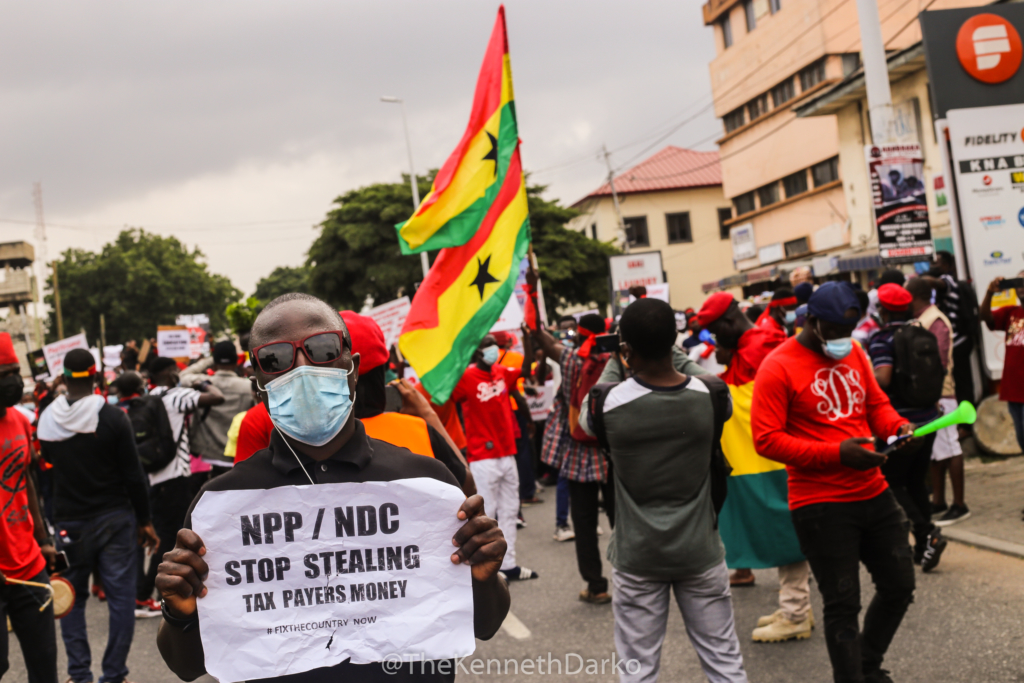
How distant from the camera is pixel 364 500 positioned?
200 centimetres

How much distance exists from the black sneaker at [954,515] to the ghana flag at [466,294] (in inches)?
166

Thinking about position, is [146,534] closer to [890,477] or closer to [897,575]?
[897,575]

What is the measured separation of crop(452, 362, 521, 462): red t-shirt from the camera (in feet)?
24.1

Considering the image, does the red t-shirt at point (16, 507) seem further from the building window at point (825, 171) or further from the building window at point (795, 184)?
the building window at point (795, 184)

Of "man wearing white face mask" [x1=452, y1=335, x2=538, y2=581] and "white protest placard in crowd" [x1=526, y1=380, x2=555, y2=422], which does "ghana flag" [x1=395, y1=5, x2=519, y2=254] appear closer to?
"man wearing white face mask" [x1=452, y1=335, x2=538, y2=581]

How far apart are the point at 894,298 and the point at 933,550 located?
1822 millimetres

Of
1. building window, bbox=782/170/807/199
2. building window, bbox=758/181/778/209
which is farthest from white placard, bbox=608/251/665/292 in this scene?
building window, bbox=758/181/778/209

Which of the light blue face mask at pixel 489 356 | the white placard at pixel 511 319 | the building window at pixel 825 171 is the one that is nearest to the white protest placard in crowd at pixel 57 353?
the white placard at pixel 511 319

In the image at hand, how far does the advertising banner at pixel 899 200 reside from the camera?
893 cm

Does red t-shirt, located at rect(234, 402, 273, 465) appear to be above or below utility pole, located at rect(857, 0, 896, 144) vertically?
below

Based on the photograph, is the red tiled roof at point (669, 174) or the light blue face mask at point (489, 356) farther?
the red tiled roof at point (669, 174)

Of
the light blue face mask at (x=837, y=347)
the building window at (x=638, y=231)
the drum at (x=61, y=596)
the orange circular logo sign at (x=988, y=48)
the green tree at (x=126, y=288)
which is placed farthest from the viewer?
the green tree at (x=126, y=288)

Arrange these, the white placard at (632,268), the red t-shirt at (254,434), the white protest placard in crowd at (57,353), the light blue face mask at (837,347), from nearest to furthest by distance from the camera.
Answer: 1. the red t-shirt at (254,434)
2. the light blue face mask at (837,347)
3. the white protest placard in crowd at (57,353)
4. the white placard at (632,268)

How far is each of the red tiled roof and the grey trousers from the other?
46.0 metres
